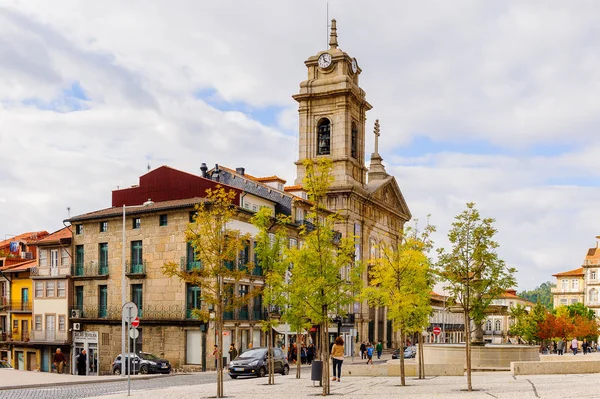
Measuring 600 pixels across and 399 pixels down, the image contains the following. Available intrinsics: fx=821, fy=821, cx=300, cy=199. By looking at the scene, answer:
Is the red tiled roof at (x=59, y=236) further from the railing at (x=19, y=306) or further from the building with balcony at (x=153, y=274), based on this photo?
the railing at (x=19, y=306)

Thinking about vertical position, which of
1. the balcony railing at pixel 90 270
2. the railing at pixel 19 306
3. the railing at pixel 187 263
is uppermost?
the railing at pixel 187 263

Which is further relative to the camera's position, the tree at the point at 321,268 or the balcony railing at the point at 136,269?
the balcony railing at the point at 136,269

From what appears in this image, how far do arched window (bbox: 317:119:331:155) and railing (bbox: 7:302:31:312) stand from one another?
109ft

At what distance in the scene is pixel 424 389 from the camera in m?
25.0

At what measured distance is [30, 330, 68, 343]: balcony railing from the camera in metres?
56.5

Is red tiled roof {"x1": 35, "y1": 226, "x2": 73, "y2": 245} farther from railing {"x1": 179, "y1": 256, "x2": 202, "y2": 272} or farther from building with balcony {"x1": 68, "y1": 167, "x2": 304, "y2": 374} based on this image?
railing {"x1": 179, "y1": 256, "x2": 202, "y2": 272}

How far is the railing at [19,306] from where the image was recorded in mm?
61125

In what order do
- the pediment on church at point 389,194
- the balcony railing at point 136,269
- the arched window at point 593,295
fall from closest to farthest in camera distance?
the balcony railing at point 136,269 < the pediment on church at point 389,194 < the arched window at point 593,295

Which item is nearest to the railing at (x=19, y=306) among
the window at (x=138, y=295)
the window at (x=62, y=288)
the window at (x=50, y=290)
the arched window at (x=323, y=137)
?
the window at (x=50, y=290)

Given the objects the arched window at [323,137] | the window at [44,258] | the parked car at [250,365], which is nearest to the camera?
the parked car at [250,365]

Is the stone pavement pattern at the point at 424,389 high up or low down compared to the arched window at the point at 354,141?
down

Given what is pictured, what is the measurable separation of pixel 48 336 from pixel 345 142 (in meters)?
35.5

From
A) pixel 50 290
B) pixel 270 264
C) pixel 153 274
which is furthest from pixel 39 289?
pixel 270 264

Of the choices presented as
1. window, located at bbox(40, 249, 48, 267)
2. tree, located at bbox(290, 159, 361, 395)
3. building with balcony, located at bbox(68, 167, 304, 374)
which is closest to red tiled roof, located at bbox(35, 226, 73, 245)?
window, located at bbox(40, 249, 48, 267)
